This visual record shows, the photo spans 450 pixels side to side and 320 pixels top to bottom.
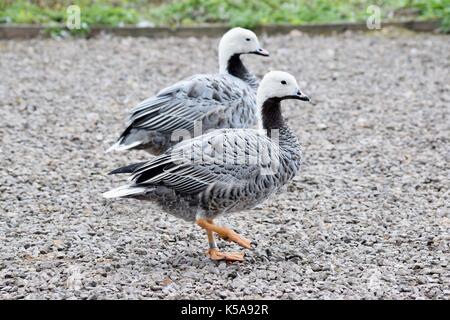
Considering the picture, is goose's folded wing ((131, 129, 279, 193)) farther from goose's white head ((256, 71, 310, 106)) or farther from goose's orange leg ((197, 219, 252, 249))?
goose's white head ((256, 71, 310, 106))

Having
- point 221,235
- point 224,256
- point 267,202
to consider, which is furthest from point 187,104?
point 224,256

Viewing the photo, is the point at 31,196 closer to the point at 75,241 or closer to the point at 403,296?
the point at 75,241

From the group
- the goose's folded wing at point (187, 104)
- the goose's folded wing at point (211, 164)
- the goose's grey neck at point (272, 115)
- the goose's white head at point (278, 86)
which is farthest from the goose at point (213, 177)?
the goose's folded wing at point (187, 104)

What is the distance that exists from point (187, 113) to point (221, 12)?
20.0ft

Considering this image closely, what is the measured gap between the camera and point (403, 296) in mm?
4473

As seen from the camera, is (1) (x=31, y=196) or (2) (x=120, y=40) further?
(2) (x=120, y=40)

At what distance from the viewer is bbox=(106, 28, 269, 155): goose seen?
6082mm

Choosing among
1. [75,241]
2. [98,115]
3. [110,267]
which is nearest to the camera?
[110,267]

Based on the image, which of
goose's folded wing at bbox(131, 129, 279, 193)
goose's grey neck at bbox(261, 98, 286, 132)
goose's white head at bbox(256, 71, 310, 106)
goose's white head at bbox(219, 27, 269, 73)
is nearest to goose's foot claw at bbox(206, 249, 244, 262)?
goose's folded wing at bbox(131, 129, 279, 193)

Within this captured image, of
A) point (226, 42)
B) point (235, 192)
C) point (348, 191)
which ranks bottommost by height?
point (348, 191)

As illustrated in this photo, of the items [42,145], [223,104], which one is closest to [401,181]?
[223,104]

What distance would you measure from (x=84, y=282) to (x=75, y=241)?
0.77 metres

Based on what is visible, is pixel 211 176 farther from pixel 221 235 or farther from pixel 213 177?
pixel 221 235

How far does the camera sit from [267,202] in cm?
623
